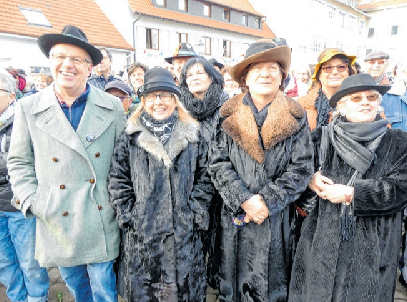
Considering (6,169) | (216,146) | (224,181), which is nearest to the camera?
(224,181)

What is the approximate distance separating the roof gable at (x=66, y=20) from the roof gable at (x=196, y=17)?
211cm

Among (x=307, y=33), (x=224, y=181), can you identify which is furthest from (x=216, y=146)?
(x=307, y=33)

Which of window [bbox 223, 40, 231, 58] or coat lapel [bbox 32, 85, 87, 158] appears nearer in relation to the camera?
coat lapel [bbox 32, 85, 87, 158]

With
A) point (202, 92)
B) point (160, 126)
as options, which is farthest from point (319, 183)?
point (202, 92)

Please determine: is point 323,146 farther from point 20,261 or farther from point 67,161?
point 20,261

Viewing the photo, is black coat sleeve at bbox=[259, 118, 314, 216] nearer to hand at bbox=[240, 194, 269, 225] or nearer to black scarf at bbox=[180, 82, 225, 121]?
hand at bbox=[240, 194, 269, 225]

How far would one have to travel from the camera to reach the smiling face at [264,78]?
215 centimetres

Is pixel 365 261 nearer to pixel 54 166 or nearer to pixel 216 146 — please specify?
pixel 216 146

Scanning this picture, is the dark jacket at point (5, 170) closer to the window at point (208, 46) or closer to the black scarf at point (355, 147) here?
the black scarf at point (355, 147)

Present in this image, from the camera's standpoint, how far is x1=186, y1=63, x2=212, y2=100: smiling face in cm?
313

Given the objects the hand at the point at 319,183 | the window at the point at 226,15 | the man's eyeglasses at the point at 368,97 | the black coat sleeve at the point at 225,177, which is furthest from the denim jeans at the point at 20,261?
the window at the point at 226,15

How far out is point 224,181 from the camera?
2182 mm

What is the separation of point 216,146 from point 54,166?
1.21 metres

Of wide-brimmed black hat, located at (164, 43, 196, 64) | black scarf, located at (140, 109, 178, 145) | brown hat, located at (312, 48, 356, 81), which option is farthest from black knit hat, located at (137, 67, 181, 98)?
wide-brimmed black hat, located at (164, 43, 196, 64)
